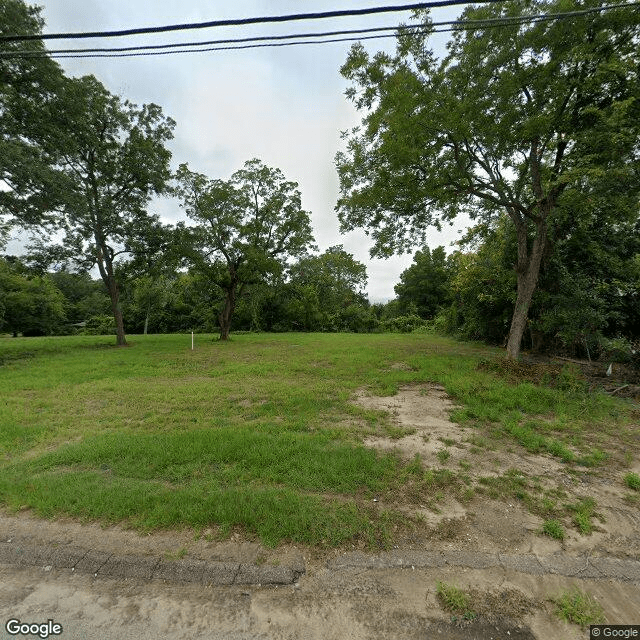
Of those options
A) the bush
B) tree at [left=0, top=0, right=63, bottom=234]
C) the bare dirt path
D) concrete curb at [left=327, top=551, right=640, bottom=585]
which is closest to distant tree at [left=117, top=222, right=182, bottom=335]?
tree at [left=0, top=0, right=63, bottom=234]

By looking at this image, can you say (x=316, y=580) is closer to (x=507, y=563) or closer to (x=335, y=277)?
(x=507, y=563)

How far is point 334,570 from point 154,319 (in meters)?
40.7

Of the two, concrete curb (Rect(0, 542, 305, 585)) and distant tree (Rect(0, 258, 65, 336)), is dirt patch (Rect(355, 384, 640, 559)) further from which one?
distant tree (Rect(0, 258, 65, 336))

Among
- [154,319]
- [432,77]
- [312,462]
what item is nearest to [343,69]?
[432,77]

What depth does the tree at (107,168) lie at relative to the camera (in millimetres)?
12430

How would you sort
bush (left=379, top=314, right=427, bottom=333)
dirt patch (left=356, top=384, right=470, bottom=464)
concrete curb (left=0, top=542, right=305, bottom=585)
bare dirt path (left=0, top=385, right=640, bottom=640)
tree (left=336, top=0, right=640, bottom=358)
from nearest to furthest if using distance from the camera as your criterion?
bare dirt path (left=0, top=385, right=640, bottom=640) < concrete curb (left=0, top=542, right=305, bottom=585) < dirt patch (left=356, top=384, right=470, bottom=464) < tree (left=336, top=0, right=640, bottom=358) < bush (left=379, top=314, right=427, bottom=333)

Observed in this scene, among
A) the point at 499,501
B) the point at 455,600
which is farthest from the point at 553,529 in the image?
the point at 455,600

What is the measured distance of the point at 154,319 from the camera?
36.8 m

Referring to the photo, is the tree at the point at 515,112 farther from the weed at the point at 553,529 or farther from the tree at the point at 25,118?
the tree at the point at 25,118

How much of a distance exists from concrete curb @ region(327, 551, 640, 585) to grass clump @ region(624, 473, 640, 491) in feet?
4.56

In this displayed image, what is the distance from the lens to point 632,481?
10.8ft

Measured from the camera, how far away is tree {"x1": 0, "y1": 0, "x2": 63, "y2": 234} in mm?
8859

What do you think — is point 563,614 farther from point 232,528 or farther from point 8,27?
point 8,27

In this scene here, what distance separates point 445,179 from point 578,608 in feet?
30.4
